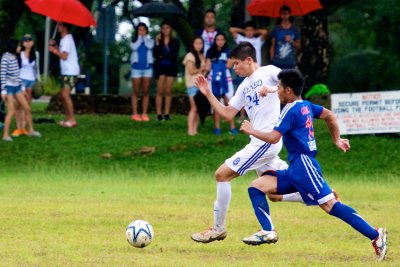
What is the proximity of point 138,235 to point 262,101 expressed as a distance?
1.82 m

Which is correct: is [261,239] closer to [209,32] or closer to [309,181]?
[309,181]

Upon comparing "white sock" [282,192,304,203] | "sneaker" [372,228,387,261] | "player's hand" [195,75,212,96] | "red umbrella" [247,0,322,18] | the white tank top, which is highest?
"red umbrella" [247,0,322,18]

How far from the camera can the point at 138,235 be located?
37.5ft

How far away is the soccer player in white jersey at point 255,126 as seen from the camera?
1190 centimetres

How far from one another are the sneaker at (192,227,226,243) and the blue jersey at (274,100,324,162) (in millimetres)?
1281

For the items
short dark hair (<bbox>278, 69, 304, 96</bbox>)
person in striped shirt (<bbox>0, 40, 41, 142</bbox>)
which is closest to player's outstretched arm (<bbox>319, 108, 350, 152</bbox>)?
short dark hair (<bbox>278, 69, 304, 96</bbox>)

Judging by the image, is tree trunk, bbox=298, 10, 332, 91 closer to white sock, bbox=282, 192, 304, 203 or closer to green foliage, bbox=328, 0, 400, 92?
green foliage, bbox=328, 0, 400, 92

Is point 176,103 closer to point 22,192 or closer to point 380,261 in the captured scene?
point 22,192

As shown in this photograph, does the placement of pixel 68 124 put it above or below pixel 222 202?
below

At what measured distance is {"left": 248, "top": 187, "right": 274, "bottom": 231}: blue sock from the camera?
11.5 meters

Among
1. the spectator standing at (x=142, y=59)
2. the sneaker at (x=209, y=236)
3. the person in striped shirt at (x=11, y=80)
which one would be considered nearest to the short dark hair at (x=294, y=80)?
the sneaker at (x=209, y=236)

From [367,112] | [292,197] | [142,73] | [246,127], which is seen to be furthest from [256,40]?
[246,127]

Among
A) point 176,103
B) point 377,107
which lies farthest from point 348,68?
point 377,107

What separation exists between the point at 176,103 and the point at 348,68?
1342cm
